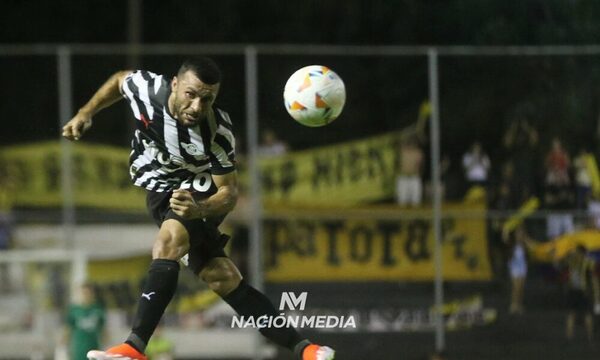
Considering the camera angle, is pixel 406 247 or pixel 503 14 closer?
pixel 406 247

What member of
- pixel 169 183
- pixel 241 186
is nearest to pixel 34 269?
pixel 241 186

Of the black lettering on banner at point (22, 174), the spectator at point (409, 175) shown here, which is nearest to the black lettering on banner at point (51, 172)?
the black lettering on banner at point (22, 174)

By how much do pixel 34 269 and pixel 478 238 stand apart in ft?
17.7

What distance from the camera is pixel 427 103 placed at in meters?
17.3

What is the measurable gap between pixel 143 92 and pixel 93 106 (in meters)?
0.43

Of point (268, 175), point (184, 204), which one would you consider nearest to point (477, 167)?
point (268, 175)

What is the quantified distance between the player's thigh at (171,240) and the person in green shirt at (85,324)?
274 inches

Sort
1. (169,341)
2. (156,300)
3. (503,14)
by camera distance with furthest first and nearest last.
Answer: (503,14), (169,341), (156,300)

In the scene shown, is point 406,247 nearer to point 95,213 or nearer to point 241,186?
point 241,186

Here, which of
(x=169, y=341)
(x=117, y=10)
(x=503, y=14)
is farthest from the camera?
(x=117, y=10)

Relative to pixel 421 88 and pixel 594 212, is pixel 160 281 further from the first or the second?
pixel 594 212

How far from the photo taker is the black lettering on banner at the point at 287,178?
56.4 feet

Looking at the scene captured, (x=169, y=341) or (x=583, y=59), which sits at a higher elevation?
(x=583, y=59)

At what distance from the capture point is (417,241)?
1709cm
